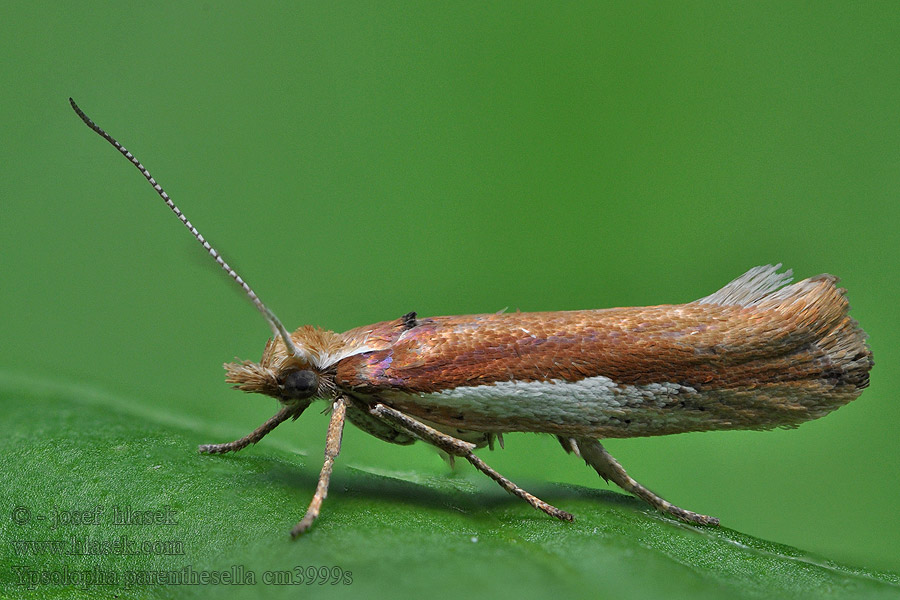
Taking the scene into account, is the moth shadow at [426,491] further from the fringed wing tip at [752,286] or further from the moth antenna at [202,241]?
the fringed wing tip at [752,286]

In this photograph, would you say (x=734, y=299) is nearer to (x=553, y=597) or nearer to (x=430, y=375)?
(x=430, y=375)

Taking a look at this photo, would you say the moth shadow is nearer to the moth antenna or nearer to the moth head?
the moth head

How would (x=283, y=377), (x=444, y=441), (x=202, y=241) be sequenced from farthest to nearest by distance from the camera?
(x=283, y=377)
(x=444, y=441)
(x=202, y=241)

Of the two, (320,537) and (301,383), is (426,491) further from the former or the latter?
(320,537)

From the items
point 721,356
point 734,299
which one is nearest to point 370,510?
point 721,356

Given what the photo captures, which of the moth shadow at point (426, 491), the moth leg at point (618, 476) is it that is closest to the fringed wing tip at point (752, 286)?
the moth leg at point (618, 476)

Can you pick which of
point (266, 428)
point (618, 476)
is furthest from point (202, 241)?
point (618, 476)
